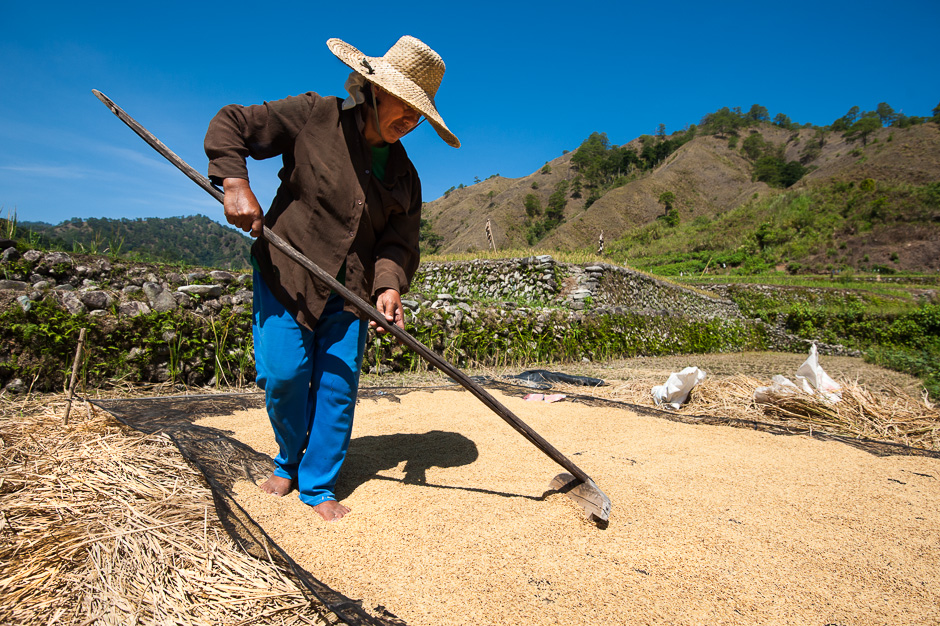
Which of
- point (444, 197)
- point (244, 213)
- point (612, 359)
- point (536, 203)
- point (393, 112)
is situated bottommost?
point (612, 359)

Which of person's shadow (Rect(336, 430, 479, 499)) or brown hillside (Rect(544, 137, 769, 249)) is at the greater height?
brown hillside (Rect(544, 137, 769, 249))

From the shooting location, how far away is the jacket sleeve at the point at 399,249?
1777 millimetres

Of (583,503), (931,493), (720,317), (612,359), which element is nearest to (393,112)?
(583,503)

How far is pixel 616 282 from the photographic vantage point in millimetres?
10188

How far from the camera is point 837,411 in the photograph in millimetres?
3012

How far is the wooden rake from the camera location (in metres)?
1.50

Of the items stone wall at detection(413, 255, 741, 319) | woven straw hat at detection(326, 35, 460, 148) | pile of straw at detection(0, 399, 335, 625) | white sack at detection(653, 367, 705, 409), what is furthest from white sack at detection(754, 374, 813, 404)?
stone wall at detection(413, 255, 741, 319)

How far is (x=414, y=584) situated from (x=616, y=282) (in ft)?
31.9

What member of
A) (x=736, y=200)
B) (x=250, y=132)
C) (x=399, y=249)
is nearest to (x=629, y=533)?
(x=399, y=249)

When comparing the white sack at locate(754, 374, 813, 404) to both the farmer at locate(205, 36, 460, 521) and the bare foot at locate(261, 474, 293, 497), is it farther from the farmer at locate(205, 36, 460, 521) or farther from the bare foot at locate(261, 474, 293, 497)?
the bare foot at locate(261, 474, 293, 497)

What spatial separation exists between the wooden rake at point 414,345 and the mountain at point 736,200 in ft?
71.8

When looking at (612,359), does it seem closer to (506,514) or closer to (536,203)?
(506,514)

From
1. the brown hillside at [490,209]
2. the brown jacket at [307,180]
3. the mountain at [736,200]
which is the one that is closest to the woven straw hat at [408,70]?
the brown jacket at [307,180]

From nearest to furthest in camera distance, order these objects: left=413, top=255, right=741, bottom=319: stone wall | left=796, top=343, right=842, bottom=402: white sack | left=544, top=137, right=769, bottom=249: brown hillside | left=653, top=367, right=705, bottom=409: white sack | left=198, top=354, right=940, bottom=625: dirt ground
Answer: left=198, top=354, right=940, bottom=625: dirt ground < left=796, top=343, right=842, bottom=402: white sack < left=653, top=367, right=705, bottom=409: white sack < left=413, top=255, right=741, bottom=319: stone wall < left=544, top=137, right=769, bottom=249: brown hillside
